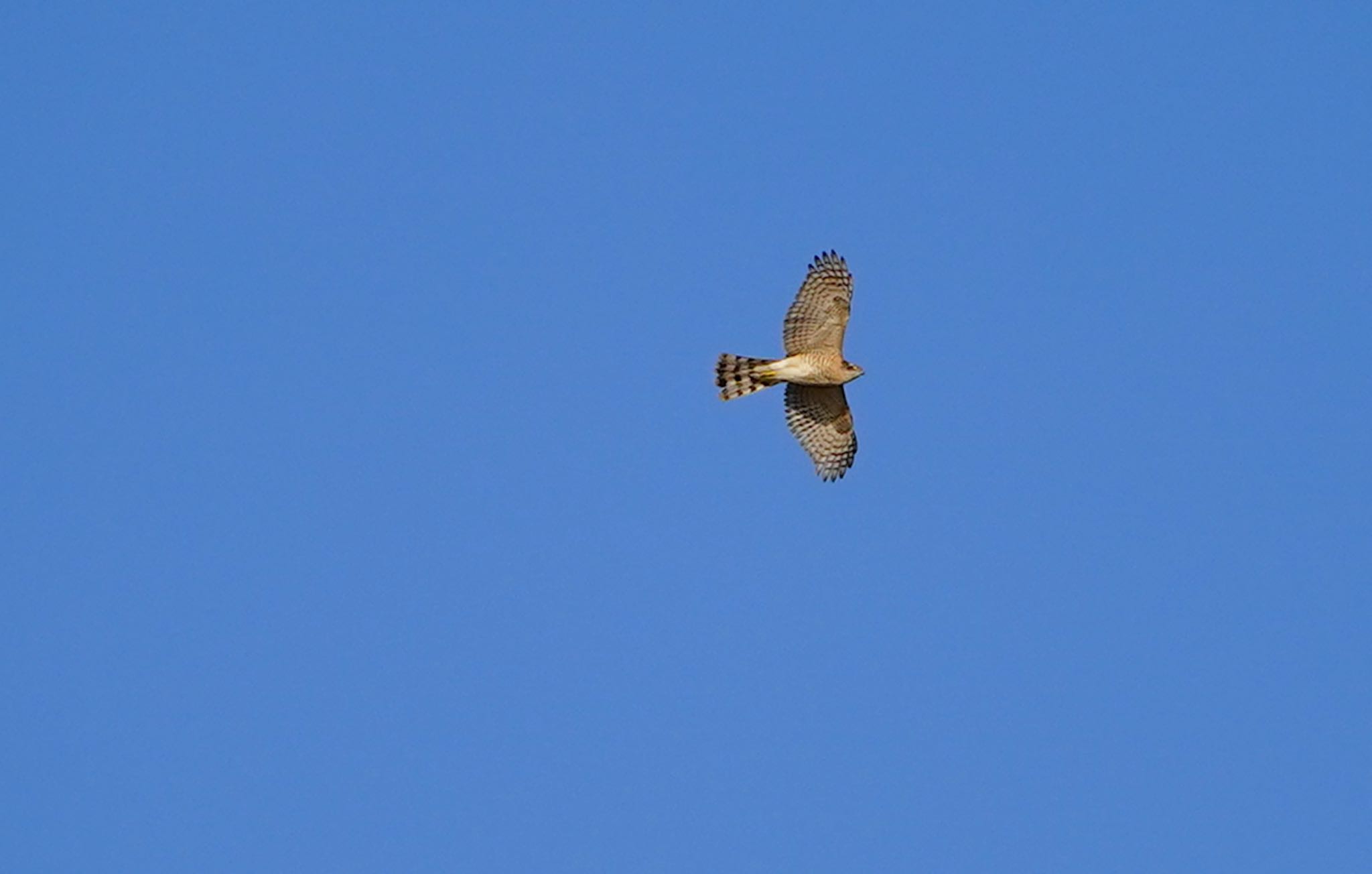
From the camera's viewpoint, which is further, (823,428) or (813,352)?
(823,428)

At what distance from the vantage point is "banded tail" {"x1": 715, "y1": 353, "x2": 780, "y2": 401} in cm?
3594

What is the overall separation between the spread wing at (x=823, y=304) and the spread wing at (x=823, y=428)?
1.16m

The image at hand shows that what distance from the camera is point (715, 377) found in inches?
1416

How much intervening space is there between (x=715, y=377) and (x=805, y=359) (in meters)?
1.20

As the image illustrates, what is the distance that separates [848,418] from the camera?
122 ft

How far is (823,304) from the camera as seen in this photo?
3566 centimetres

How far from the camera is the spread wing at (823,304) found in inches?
1404

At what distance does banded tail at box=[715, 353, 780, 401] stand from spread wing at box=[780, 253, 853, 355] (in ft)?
1.92

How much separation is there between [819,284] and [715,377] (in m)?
1.83

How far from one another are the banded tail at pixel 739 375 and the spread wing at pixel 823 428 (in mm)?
924

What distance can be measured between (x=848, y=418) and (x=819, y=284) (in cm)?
224

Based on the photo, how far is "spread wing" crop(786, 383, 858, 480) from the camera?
1452 inches

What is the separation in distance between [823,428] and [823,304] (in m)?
2.23

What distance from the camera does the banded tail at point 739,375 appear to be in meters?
35.9
